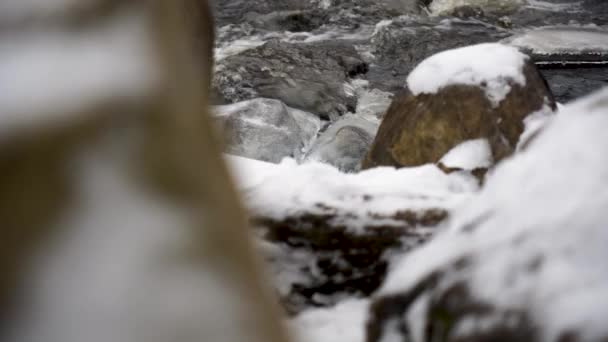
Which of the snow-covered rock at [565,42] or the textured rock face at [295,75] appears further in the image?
the snow-covered rock at [565,42]

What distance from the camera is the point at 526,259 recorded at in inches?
44.8

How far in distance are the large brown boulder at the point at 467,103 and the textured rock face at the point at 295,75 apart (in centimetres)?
300

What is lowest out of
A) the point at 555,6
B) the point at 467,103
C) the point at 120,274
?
the point at 555,6

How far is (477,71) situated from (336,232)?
3.22 feet

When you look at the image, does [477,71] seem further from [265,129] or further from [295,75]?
[295,75]

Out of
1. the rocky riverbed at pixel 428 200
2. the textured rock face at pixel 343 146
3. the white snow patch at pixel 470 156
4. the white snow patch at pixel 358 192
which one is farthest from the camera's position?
the textured rock face at pixel 343 146

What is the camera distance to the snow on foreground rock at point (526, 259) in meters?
1.04

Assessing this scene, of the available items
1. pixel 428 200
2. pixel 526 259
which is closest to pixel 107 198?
pixel 526 259

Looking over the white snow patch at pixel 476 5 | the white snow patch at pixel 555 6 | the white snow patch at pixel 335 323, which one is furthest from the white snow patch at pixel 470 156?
the white snow patch at pixel 555 6

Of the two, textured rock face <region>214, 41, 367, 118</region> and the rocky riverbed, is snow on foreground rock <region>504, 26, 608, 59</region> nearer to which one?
the rocky riverbed

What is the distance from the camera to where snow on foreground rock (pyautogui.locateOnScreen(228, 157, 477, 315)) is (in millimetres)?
1828

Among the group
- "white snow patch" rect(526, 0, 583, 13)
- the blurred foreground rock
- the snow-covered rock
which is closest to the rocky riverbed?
the blurred foreground rock

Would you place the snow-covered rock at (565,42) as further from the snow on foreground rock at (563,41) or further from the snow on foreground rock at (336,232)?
the snow on foreground rock at (336,232)

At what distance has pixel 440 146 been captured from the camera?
255 centimetres
